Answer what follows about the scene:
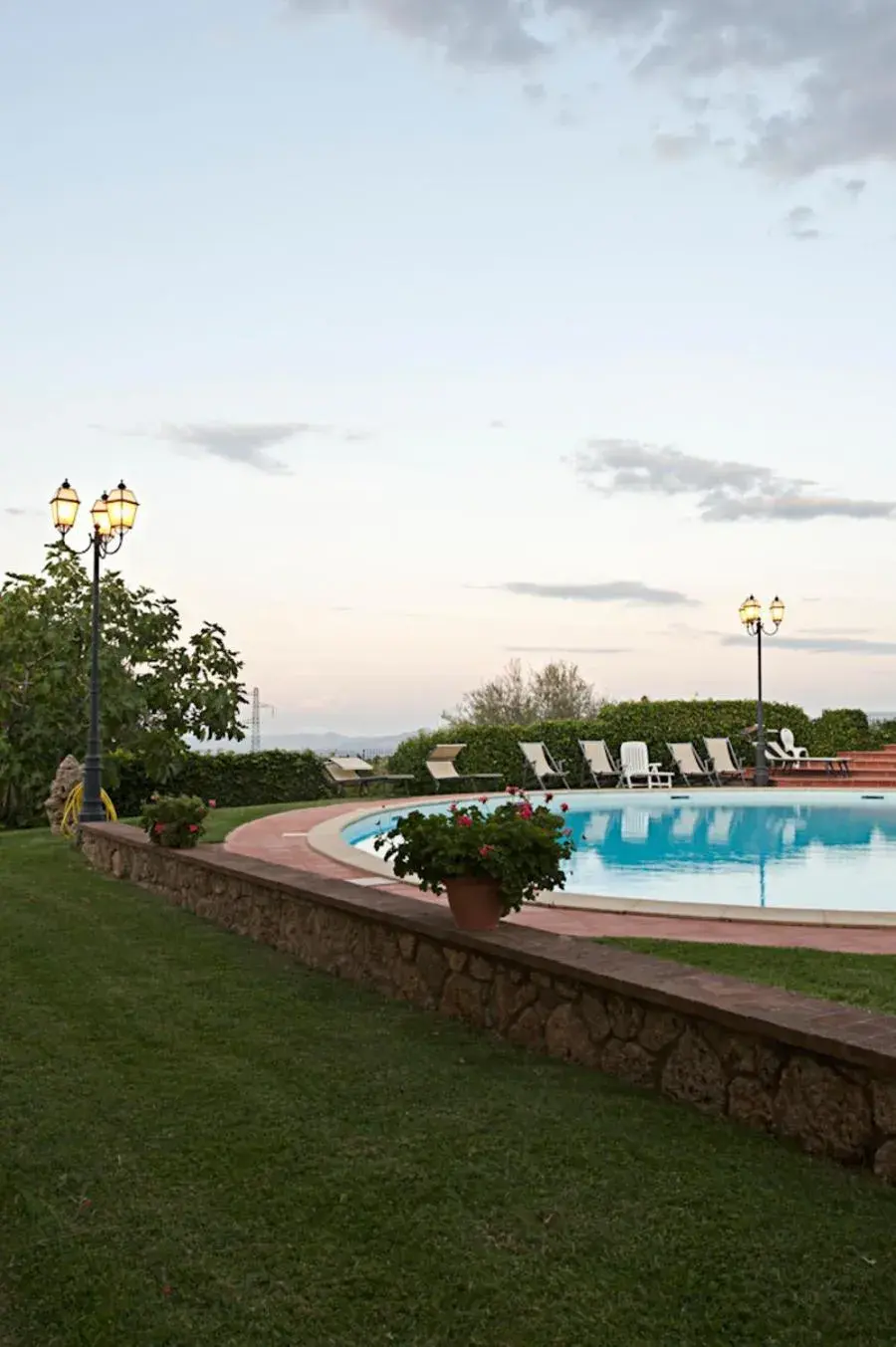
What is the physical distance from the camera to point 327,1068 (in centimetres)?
394

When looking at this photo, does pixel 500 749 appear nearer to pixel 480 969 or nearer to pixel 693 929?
pixel 693 929

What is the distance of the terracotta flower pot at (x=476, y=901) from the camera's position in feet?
15.0

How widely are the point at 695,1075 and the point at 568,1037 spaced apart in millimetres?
627

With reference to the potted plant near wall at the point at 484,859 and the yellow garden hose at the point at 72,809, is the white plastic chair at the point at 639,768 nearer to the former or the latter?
the yellow garden hose at the point at 72,809

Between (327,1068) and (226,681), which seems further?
(226,681)

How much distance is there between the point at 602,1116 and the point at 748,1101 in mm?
467

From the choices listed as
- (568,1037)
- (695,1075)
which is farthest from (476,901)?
(695,1075)

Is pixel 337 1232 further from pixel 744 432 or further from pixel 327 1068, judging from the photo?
pixel 744 432

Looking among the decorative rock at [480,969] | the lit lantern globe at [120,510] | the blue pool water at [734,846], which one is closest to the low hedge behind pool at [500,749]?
the blue pool water at [734,846]

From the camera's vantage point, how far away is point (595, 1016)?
12.6 ft

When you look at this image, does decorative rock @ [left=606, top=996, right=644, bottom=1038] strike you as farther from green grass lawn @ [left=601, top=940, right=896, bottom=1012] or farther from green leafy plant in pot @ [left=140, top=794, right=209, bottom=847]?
green leafy plant in pot @ [left=140, top=794, right=209, bottom=847]

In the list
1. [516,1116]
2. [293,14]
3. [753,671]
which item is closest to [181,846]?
[516,1116]

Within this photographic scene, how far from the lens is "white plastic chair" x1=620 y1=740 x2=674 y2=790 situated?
20.3 metres

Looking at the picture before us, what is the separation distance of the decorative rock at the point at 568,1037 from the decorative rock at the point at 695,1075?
1.28 feet
